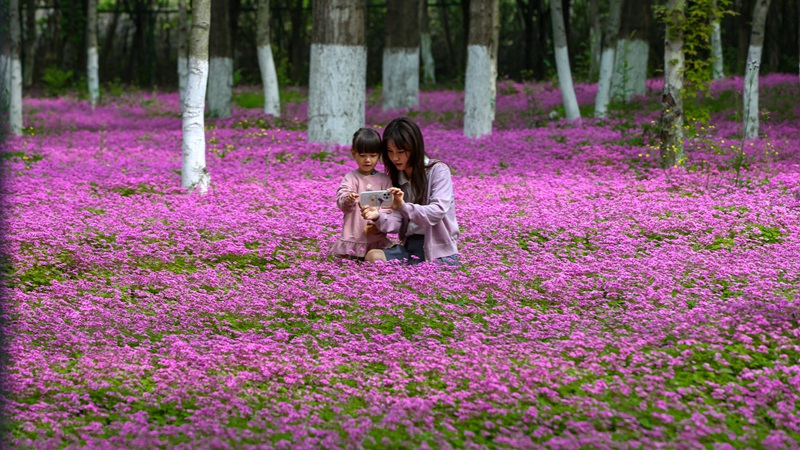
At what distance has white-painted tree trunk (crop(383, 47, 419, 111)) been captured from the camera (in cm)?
2731

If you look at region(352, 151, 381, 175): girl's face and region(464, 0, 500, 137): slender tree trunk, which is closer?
region(352, 151, 381, 175): girl's face

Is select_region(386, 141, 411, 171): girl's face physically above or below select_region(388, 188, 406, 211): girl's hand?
above

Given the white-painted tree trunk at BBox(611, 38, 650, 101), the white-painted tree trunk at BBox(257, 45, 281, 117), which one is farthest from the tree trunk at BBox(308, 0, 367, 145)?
the white-painted tree trunk at BBox(611, 38, 650, 101)

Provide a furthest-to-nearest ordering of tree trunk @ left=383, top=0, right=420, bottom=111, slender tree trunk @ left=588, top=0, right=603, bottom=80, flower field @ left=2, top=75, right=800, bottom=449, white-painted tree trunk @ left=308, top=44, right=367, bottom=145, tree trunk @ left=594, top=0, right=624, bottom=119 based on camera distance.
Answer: slender tree trunk @ left=588, top=0, right=603, bottom=80
tree trunk @ left=383, top=0, right=420, bottom=111
tree trunk @ left=594, top=0, right=624, bottom=119
white-painted tree trunk @ left=308, top=44, right=367, bottom=145
flower field @ left=2, top=75, right=800, bottom=449

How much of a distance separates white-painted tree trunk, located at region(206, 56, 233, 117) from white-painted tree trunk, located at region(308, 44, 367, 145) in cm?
834

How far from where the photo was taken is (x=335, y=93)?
1895 centimetres

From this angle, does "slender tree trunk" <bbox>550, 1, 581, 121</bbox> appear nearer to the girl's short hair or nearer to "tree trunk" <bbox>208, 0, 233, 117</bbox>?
"tree trunk" <bbox>208, 0, 233, 117</bbox>

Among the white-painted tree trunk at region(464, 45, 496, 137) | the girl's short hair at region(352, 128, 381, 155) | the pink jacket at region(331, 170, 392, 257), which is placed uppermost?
the white-painted tree trunk at region(464, 45, 496, 137)

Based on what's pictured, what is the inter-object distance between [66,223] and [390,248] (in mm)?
4174

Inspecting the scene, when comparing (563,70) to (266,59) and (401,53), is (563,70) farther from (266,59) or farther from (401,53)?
(266,59)

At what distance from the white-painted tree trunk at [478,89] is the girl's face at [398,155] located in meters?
11.0

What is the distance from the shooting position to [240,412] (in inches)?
221

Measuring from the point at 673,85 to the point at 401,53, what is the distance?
13.0 m

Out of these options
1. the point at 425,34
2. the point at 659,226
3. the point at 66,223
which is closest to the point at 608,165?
the point at 659,226
